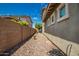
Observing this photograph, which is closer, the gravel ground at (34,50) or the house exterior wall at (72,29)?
the house exterior wall at (72,29)

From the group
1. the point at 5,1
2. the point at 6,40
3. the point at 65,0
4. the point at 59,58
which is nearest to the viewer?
the point at 59,58

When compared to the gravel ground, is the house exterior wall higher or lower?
higher

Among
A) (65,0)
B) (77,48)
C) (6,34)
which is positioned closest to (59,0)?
(65,0)

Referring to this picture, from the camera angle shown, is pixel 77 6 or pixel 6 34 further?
pixel 6 34

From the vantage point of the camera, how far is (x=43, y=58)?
3492 millimetres

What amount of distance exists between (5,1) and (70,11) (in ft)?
7.66

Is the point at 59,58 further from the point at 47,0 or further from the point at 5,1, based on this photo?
the point at 5,1

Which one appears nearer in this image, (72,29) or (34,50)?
(72,29)

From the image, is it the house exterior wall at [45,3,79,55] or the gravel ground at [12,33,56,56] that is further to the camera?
the gravel ground at [12,33,56,56]

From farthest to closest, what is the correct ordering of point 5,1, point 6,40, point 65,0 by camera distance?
A: point 6,40 < point 65,0 < point 5,1

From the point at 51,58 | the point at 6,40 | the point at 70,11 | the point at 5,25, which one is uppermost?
the point at 70,11

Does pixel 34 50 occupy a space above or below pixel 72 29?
below

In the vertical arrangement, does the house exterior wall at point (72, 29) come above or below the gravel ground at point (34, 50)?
above

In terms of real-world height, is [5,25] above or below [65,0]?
below
